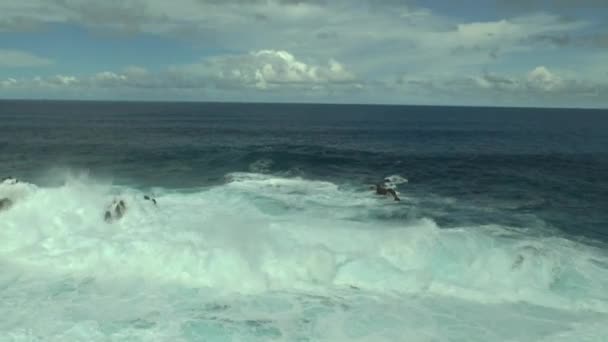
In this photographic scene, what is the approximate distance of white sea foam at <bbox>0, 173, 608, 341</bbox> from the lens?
2203 cm

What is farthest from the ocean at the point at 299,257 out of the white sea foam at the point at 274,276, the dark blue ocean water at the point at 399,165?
the dark blue ocean water at the point at 399,165

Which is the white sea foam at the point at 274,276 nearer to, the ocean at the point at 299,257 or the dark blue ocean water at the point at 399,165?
the ocean at the point at 299,257

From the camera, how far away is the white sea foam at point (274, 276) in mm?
22031

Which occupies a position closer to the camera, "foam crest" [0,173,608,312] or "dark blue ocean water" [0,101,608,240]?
"foam crest" [0,173,608,312]

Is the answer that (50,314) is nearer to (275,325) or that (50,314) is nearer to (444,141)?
(275,325)

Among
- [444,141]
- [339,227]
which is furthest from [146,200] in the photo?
[444,141]

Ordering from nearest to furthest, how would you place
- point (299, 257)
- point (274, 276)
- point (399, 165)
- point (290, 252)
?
1. point (274, 276)
2. point (299, 257)
3. point (290, 252)
4. point (399, 165)

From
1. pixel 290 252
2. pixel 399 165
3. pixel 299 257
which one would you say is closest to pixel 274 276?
pixel 299 257

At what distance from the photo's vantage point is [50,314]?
22531mm

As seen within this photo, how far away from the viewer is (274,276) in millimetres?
27953

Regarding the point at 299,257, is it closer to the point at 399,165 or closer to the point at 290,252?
the point at 290,252

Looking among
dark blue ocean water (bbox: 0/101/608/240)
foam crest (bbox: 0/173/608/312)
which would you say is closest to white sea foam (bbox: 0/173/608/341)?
foam crest (bbox: 0/173/608/312)

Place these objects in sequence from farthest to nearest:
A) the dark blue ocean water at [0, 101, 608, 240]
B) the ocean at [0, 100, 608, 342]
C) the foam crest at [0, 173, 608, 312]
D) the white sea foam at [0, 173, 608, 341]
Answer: the dark blue ocean water at [0, 101, 608, 240] < the foam crest at [0, 173, 608, 312] < the ocean at [0, 100, 608, 342] < the white sea foam at [0, 173, 608, 341]

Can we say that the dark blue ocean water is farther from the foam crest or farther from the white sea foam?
the white sea foam
